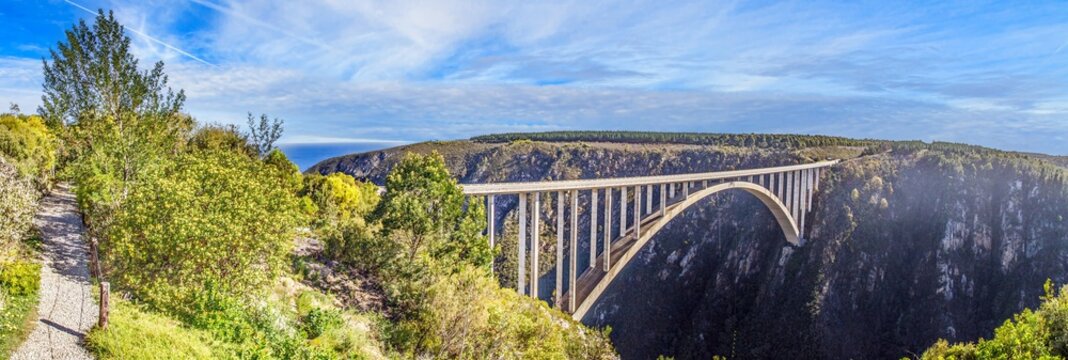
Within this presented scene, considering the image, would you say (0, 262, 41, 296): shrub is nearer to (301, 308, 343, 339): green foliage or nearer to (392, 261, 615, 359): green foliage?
(301, 308, 343, 339): green foliage

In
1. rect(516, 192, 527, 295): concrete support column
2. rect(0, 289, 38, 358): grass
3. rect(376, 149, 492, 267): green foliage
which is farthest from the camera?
rect(516, 192, 527, 295): concrete support column

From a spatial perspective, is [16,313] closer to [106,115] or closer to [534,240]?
[106,115]

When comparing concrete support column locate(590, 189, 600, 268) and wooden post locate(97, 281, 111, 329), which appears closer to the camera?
wooden post locate(97, 281, 111, 329)

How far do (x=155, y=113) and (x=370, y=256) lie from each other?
957 cm

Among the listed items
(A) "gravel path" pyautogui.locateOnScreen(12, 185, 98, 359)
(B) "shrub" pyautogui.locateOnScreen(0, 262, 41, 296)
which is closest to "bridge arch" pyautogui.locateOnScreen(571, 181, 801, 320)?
(A) "gravel path" pyautogui.locateOnScreen(12, 185, 98, 359)

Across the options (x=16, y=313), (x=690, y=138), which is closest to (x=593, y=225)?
(x=16, y=313)

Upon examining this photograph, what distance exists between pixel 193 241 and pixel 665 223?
85.1ft

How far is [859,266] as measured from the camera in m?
55.9

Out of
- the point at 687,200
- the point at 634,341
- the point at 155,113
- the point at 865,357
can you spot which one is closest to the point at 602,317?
the point at 634,341

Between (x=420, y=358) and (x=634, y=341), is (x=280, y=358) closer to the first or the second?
(x=420, y=358)

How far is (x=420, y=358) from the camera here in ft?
50.2

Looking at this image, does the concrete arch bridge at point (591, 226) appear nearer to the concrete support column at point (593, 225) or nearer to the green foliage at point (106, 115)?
the concrete support column at point (593, 225)

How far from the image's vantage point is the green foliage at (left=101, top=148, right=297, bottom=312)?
1279cm

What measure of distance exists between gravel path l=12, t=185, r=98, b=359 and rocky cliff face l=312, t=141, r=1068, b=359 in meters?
32.7
